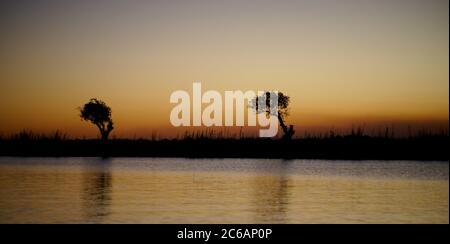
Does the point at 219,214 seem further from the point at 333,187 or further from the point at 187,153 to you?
the point at 187,153

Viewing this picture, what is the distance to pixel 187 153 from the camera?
243 ft

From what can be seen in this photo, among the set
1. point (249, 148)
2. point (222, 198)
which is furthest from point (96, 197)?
point (249, 148)

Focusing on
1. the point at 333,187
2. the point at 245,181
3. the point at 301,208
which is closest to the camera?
the point at 301,208

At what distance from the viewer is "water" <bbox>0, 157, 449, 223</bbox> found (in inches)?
803

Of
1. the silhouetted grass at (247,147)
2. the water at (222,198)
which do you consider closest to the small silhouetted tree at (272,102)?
the silhouetted grass at (247,147)

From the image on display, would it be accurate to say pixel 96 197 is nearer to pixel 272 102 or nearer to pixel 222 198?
pixel 222 198

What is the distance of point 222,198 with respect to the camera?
2611 cm

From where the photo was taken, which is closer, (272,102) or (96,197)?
(96,197)

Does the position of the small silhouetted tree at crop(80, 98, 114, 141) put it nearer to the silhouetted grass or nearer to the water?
the silhouetted grass

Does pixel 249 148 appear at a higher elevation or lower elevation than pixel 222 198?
higher

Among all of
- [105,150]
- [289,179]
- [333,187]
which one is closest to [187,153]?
[105,150]

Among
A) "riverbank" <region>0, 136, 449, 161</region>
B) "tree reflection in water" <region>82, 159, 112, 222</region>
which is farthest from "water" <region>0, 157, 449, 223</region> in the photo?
"riverbank" <region>0, 136, 449, 161</region>
